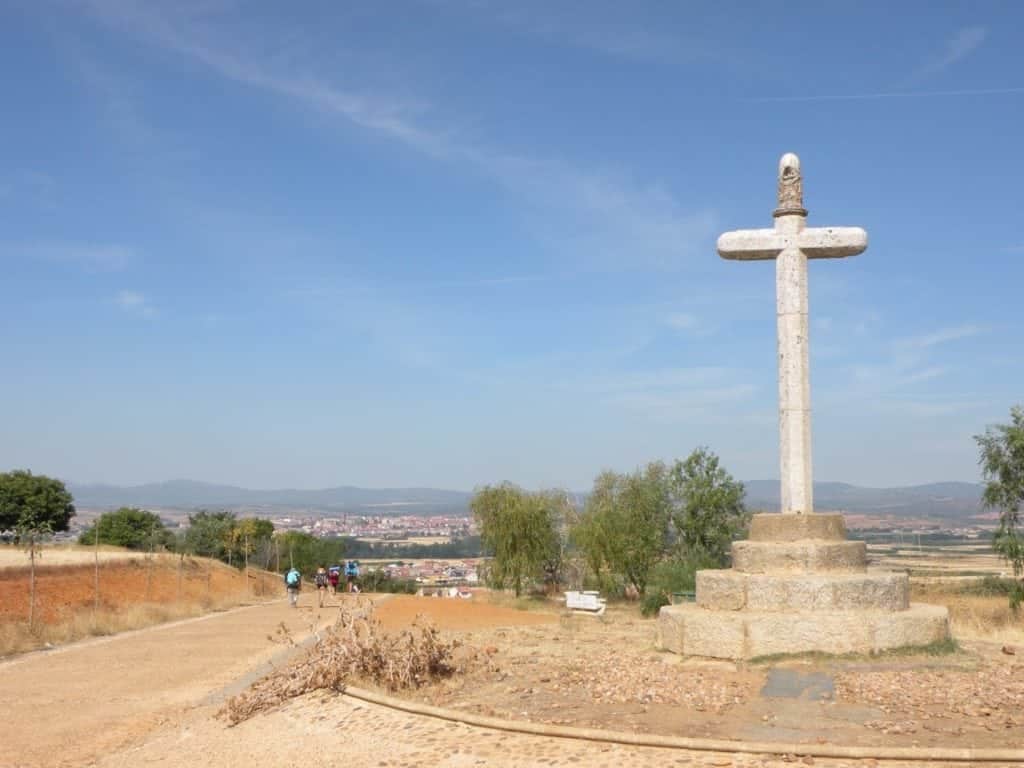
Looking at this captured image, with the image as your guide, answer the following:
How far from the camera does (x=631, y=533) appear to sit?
33.5 meters

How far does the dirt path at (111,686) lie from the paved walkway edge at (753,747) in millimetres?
4386

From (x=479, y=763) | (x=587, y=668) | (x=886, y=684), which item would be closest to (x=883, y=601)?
(x=886, y=684)

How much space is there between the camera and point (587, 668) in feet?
38.0

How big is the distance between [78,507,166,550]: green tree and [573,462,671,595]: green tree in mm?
27608

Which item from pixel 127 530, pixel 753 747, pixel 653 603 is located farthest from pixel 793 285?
pixel 127 530

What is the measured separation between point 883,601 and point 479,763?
5.96 meters

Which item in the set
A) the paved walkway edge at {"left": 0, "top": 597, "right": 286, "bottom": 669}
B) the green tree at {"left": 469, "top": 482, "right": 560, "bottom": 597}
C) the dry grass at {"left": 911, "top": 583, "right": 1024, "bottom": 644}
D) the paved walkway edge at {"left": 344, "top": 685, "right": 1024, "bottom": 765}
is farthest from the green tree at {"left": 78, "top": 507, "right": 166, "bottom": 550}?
the paved walkway edge at {"left": 344, "top": 685, "right": 1024, "bottom": 765}

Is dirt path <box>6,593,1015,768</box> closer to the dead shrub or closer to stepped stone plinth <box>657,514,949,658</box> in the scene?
the dead shrub

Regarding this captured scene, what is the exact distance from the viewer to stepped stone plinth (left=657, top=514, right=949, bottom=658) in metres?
11.3

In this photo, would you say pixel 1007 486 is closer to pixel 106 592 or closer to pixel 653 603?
pixel 653 603

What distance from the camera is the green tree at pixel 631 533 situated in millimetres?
33094

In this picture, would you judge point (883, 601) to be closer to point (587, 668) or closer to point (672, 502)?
point (587, 668)

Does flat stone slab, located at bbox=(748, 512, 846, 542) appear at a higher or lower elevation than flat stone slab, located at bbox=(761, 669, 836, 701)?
higher

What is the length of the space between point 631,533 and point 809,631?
73.3ft
